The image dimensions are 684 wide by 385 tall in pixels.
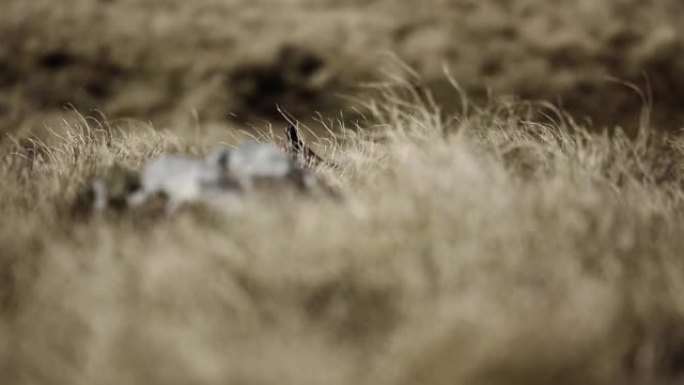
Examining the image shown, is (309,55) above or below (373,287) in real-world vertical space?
above

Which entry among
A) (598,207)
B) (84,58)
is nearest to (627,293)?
(598,207)

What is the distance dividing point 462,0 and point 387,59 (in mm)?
4346

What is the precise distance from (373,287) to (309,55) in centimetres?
1266

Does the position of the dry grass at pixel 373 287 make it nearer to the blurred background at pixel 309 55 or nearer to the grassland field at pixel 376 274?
the grassland field at pixel 376 274

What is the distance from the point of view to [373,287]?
2.49 m

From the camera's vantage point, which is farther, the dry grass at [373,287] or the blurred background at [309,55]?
the blurred background at [309,55]

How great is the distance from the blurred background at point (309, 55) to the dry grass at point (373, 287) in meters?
7.97

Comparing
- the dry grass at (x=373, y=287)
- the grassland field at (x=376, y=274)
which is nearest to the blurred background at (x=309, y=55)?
the grassland field at (x=376, y=274)

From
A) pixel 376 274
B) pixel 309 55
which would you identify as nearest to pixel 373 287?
pixel 376 274

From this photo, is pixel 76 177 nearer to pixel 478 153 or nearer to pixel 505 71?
pixel 478 153

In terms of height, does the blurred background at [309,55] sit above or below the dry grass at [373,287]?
above

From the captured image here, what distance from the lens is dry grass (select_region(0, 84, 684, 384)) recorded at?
6.90 feet

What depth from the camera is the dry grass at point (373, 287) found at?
6.90ft

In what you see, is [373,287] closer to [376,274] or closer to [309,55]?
[376,274]
